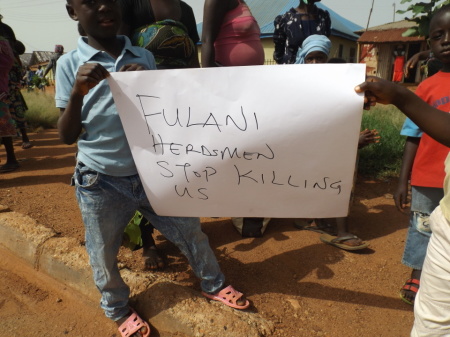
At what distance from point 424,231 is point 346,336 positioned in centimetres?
69

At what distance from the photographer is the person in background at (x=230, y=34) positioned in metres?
2.39

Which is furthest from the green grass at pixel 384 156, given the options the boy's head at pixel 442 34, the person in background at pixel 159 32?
the person in background at pixel 159 32

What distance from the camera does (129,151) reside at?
1.64m

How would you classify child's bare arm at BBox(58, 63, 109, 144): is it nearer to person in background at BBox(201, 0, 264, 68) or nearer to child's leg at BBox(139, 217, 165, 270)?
child's leg at BBox(139, 217, 165, 270)

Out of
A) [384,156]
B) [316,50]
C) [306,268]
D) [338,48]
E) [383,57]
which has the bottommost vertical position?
[306,268]

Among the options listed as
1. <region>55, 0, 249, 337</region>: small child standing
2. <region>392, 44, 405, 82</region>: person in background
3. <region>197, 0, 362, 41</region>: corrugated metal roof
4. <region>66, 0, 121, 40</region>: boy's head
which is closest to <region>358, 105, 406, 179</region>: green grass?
<region>55, 0, 249, 337</region>: small child standing

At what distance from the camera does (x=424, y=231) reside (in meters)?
1.93

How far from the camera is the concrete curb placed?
1.75 metres

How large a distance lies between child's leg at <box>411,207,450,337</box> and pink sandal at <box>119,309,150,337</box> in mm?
1239

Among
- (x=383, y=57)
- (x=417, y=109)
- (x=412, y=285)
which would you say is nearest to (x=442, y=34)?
(x=417, y=109)

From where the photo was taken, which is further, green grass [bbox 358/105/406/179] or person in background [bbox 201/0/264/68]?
green grass [bbox 358/105/406/179]

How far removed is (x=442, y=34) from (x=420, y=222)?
0.95m

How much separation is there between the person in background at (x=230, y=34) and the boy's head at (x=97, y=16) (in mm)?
926

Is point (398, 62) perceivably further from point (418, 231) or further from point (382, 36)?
point (418, 231)
